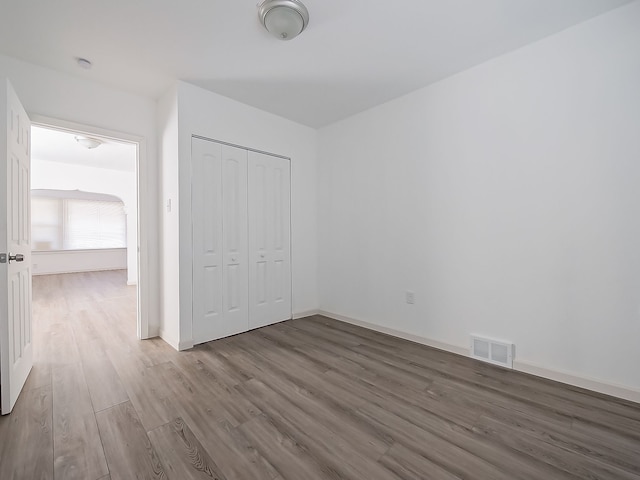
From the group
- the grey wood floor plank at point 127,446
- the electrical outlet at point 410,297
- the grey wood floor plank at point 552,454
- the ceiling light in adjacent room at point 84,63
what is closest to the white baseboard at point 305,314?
the electrical outlet at point 410,297

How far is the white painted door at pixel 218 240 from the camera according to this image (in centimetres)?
291

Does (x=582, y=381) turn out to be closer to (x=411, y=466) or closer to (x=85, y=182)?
(x=411, y=466)

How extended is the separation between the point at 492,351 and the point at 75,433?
3018 millimetres

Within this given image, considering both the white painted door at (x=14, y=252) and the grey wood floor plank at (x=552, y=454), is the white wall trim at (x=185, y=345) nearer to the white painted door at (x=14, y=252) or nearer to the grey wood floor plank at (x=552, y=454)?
the white painted door at (x=14, y=252)

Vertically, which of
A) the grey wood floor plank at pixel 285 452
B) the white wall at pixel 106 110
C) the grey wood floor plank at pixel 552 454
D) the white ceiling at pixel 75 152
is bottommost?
the grey wood floor plank at pixel 552 454

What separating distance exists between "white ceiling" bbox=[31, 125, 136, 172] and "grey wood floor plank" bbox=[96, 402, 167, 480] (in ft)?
13.1

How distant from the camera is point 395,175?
3.15 metres

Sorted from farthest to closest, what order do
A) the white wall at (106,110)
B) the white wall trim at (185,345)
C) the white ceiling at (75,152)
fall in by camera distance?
the white ceiling at (75,152) → the white wall trim at (185,345) → the white wall at (106,110)

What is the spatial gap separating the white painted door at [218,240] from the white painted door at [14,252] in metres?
1.23

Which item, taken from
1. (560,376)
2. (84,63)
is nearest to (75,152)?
(84,63)

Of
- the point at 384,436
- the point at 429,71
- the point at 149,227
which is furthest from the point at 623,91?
the point at 149,227

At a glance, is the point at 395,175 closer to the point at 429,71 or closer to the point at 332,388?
the point at 429,71

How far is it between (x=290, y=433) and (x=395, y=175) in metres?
2.60

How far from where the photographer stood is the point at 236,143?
3.20 meters
